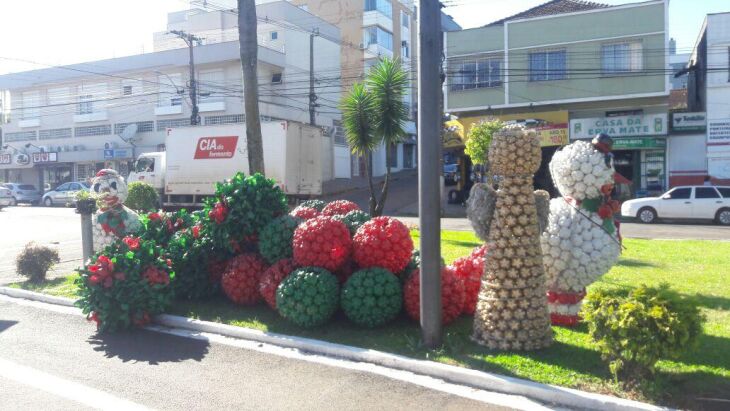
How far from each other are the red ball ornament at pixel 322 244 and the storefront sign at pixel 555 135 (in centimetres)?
2403

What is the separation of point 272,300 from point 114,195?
3575 mm

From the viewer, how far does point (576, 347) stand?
577cm

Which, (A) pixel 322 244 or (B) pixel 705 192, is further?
(B) pixel 705 192

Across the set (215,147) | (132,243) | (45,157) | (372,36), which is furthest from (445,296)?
(372,36)

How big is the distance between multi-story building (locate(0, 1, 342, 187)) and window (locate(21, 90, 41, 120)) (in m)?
0.10

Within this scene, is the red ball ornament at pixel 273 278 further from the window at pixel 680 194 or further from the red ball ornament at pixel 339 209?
the window at pixel 680 194

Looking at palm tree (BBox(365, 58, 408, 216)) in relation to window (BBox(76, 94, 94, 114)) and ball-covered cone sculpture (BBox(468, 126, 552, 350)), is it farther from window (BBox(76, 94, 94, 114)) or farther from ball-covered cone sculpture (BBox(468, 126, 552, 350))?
window (BBox(76, 94, 94, 114))

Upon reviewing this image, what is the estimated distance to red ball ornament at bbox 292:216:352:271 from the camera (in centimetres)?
670

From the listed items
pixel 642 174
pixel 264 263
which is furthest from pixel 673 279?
pixel 642 174

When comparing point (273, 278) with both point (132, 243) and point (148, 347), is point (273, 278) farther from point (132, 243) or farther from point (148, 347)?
point (132, 243)

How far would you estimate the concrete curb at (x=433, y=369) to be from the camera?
14.9 ft

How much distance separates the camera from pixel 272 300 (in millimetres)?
6895

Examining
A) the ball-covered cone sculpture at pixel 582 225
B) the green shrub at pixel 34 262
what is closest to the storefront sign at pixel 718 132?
the ball-covered cone sculpture at pixel 582 225

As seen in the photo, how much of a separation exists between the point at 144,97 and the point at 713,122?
1373 inches
